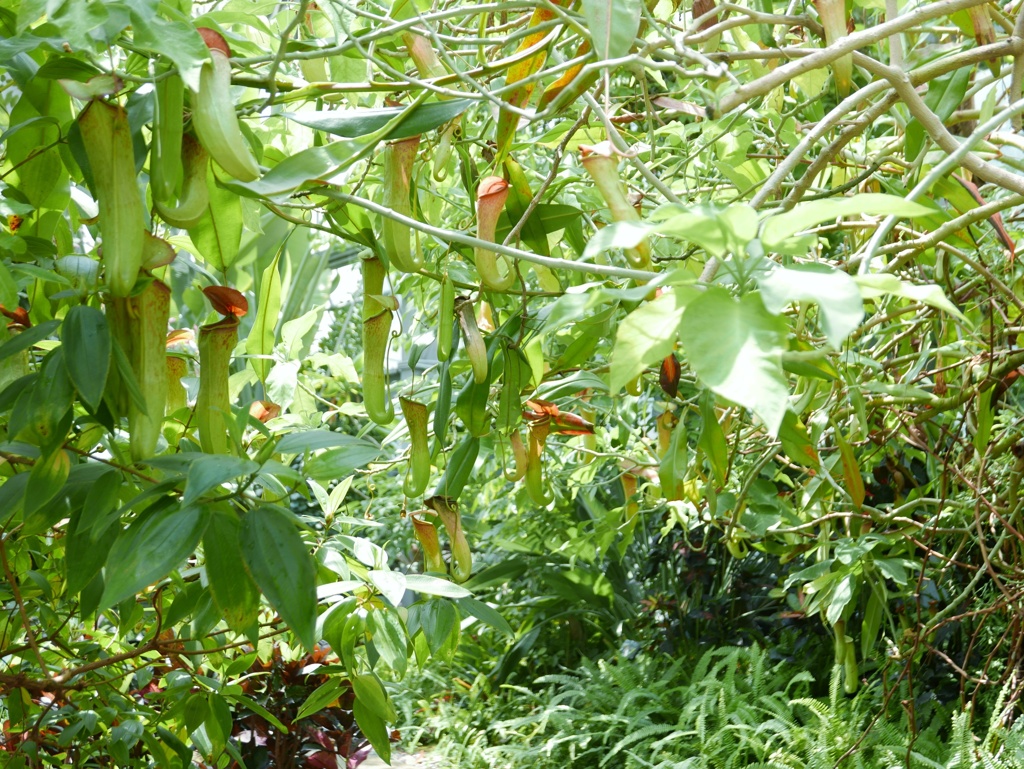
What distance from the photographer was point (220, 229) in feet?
2.57

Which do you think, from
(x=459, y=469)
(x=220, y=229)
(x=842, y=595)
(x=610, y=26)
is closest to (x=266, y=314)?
(x=220, y=229)

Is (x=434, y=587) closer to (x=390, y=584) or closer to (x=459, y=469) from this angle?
(x=390, y=584)

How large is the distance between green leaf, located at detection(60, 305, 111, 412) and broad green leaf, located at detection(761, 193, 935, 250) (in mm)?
415

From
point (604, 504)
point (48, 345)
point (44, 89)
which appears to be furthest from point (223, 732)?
point (604, 504)

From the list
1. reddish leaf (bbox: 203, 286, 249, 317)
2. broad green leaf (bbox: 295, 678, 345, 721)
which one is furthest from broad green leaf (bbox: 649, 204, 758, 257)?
broad green leaf (bbox: 295, 678, 345, 721)

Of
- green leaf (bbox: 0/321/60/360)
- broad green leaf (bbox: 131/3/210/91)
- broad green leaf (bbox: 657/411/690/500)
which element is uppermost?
broad green leaf (bbox: 131/3/210/91)

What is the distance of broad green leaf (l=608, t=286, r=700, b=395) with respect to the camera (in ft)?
1.33

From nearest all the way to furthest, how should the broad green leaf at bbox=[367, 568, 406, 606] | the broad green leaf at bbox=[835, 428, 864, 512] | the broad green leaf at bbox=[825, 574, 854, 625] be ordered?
the broad green leaf at bbox=[367, 568, 406, 606] < the broad green leaf at bbox=[835, 428, 864, 512] < the broad green leaf at bbox=[825, 574, 854, 625]

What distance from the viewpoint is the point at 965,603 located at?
2.18 metres

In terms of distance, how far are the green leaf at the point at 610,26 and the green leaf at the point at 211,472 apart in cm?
34

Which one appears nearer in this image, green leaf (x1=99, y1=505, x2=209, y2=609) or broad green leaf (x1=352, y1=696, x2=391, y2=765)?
green leaf (x1=99, y1=505, x2=209, y2=609)

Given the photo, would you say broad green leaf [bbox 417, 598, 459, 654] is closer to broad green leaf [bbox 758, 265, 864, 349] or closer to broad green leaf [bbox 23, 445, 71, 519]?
broad green leaf [bbox 23, 445, 71, 519]

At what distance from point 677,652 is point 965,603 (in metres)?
1.24

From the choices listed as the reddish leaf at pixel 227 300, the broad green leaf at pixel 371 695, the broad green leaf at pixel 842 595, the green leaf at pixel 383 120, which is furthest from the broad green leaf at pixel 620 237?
the broad green leaf at pixel 842 595
